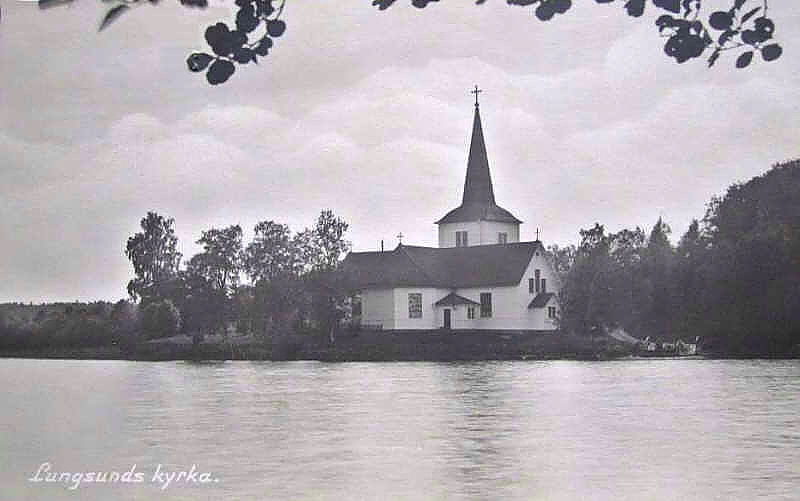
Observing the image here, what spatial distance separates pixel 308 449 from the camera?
7.47m

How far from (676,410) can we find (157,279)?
74.8 ft

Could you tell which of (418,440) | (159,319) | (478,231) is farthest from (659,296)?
(418,440)

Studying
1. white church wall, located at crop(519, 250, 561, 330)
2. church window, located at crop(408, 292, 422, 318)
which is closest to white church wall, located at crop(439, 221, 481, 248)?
white church wall, located at crop(519, 250, 561, 330)

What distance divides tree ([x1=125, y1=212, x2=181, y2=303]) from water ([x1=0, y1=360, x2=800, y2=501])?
1615 cm

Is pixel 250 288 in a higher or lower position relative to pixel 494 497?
higher

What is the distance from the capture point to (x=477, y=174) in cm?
4050

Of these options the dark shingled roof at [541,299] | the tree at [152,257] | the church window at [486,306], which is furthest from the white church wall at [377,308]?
the tree at [152,257]

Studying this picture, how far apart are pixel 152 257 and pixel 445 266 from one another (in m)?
9.32

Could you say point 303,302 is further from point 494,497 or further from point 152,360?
point 494,497

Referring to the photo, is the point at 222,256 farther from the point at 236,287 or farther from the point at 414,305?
the point at 414,305

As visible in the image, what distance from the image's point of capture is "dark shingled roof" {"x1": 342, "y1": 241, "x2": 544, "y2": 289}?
34375mm

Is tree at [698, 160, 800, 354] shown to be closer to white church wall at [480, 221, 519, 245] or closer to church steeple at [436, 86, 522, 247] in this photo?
white church wall at [480, 221, 519, 245]

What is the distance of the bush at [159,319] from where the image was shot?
29.8 meters

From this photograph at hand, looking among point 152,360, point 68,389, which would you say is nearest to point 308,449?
point 68,389
